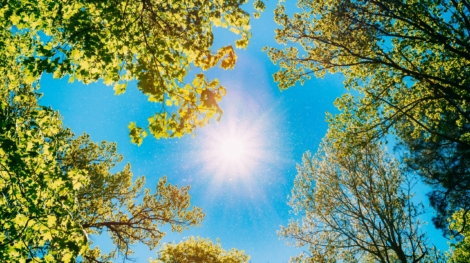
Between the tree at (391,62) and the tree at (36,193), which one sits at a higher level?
the tree at (391,62)

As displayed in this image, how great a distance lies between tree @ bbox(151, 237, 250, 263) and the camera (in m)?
26.1

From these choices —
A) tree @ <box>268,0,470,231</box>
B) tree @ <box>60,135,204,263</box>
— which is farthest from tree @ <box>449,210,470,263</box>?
tree @ <box>60,135,204,263</box>

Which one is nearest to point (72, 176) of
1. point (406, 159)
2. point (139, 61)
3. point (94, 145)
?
point (139, 61)

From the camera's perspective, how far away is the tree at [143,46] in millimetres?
4918

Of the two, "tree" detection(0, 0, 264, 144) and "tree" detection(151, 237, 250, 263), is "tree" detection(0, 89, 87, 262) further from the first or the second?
"tree" detection(151, 237, 250, 263)

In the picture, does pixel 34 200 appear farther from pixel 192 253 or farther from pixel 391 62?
pixel 192 253

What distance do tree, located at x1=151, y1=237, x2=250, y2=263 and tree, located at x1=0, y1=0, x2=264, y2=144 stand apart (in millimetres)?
24382

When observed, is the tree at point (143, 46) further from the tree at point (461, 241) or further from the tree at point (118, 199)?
the tree at point (461, 241)

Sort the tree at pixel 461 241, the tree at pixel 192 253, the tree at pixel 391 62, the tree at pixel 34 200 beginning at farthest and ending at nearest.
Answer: the tree at pixel 192 253 → the tree at pixel 461 241 → the tree at pixel 391 62 → the tree at pixel 34 200

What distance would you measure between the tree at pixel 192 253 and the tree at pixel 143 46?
2438 cm

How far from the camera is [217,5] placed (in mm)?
6406

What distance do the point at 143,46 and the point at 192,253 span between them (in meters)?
25.3

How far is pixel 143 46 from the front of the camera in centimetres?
565

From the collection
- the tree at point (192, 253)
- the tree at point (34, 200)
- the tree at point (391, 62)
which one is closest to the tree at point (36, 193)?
the tree at point (34, 200)
